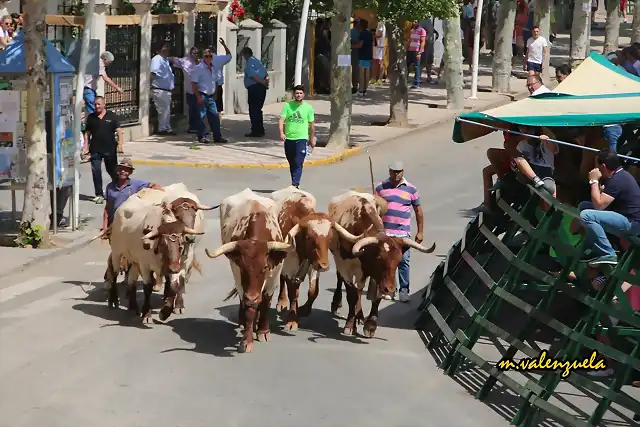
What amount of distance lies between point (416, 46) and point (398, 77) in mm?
8116

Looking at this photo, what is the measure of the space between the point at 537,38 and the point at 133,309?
2048 centimetres

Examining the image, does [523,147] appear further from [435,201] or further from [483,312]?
[435,201]

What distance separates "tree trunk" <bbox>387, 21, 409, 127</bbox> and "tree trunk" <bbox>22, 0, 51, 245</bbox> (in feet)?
37.1

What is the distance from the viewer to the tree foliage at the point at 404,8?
26.5 metres

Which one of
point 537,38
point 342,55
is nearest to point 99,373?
point 342,55

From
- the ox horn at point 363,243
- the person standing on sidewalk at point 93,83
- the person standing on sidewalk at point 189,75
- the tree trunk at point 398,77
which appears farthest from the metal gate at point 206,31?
the ox horn at point 363,243

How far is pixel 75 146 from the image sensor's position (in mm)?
19219

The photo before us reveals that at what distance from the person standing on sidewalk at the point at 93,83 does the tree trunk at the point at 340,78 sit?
14.0ft

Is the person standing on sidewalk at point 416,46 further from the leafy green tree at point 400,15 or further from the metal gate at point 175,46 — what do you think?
the metal gate at point 175,46

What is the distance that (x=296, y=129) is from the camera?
20953 mm

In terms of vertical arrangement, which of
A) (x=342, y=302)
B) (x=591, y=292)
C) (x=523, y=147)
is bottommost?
(x=342, y=302)

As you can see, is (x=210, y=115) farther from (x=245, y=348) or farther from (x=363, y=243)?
(x=245, y=348)

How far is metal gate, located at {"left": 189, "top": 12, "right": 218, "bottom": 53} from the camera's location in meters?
29.2

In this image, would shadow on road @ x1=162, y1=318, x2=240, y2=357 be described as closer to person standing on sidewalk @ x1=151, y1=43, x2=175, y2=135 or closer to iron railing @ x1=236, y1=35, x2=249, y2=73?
person standing on sidewalk @ x1=151, y1=43, x2=175, y2=135
